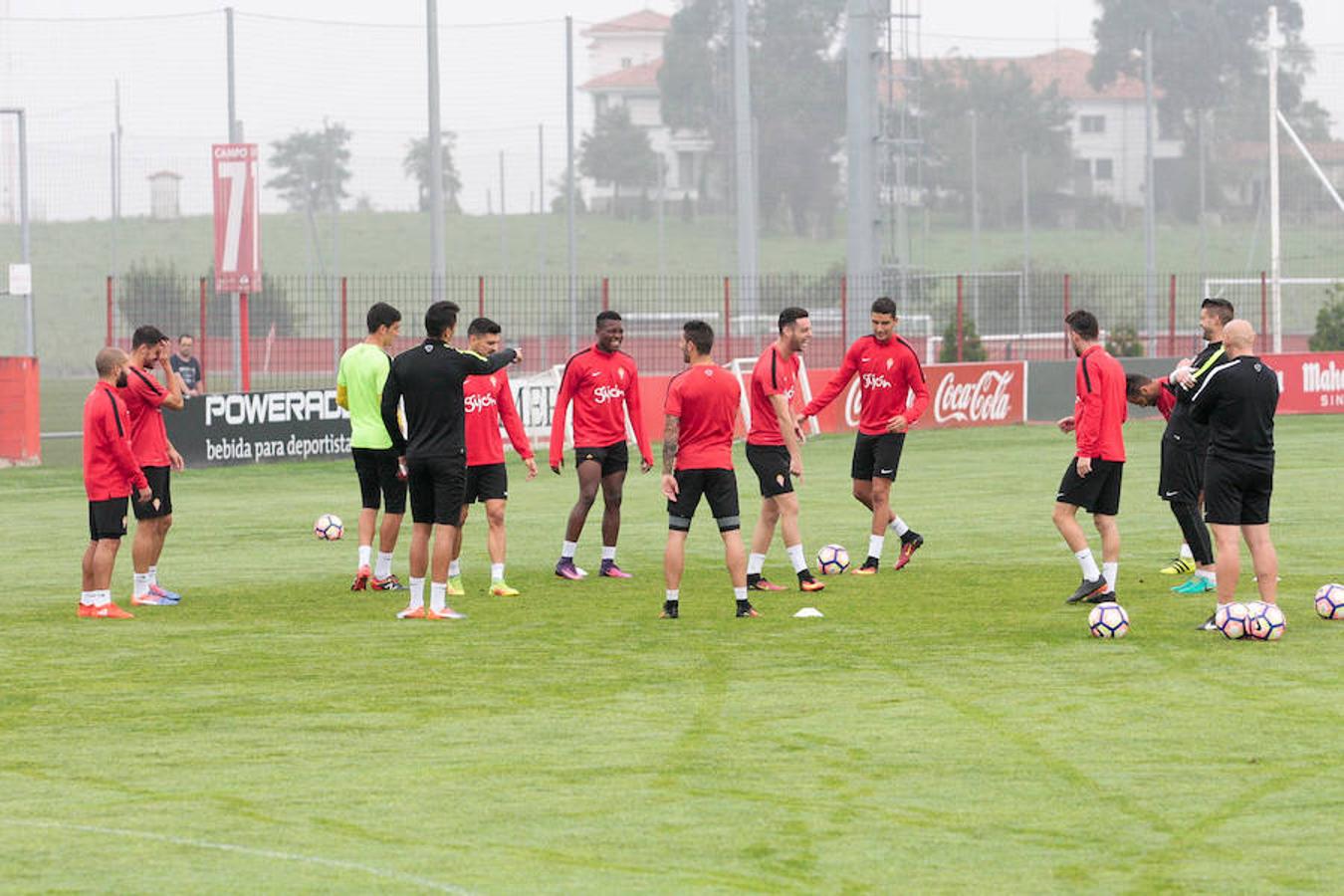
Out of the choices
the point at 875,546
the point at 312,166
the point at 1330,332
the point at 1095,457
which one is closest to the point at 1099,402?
the point at 1095,457

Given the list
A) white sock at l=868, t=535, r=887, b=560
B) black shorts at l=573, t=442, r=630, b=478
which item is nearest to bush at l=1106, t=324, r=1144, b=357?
white sock at l=868, t=535, r=887, b=560

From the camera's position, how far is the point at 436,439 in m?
13.1

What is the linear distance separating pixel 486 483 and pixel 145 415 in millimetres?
2535

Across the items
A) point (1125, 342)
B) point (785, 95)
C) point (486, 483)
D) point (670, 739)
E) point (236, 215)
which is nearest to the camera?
point (670, 739)

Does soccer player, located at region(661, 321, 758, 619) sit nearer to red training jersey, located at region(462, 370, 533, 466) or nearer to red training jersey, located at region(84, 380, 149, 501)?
red training jersey, located at region(462, 370, 533, 466)

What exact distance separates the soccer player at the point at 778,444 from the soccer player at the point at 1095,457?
6.49 ft

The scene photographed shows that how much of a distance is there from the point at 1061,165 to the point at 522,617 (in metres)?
93.5

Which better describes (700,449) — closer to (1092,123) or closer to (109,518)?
(109,518)

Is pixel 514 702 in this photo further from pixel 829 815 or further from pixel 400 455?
pixel 400 455

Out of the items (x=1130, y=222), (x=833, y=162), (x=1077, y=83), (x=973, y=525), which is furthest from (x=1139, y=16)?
(x=973, y=525)

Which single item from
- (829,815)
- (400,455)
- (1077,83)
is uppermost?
(1077,83)

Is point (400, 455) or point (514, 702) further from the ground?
point (400, 455)

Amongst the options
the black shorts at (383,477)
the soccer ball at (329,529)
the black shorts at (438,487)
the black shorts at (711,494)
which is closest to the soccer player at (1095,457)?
the black shorts at (711,494)

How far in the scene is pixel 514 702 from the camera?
10188 millimetres
